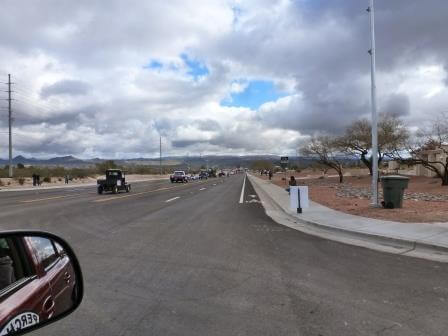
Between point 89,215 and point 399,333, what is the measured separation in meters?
15.2

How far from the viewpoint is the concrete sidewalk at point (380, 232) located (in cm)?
1029

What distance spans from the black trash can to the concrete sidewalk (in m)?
2.32

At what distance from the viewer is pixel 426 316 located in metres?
5.75

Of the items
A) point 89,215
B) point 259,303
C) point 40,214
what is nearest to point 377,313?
point 259,303

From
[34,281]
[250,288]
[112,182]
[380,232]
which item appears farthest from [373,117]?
[112,182]

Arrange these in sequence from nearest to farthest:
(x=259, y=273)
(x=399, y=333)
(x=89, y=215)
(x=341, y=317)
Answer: (x=399, y=333)
(x=341, y=317)
(x=259, y=273)
(x=89, y=215)

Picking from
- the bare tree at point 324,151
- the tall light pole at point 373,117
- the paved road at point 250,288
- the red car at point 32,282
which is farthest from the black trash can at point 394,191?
the bare tree at point 324,151

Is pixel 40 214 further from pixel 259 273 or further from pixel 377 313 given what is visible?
pixel 377 313

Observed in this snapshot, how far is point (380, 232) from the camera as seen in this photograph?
1223cm

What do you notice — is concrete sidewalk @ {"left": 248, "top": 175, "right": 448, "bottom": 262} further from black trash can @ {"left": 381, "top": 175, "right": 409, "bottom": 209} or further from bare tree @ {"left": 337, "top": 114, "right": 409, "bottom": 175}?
bare tree @ {"left": 337, "top": 114, "right": 409, "bottom": 175}

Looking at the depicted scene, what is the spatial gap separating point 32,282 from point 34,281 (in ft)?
0.08

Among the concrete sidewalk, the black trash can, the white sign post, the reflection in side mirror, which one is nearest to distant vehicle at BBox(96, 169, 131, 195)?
the white sign post

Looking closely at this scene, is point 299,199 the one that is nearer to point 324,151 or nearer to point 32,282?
point 32,282

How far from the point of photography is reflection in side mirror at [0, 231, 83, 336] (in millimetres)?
2699
